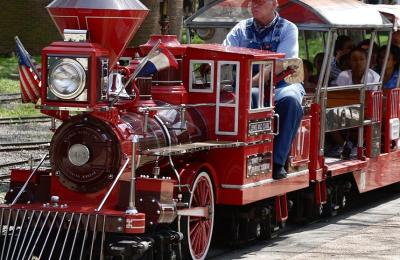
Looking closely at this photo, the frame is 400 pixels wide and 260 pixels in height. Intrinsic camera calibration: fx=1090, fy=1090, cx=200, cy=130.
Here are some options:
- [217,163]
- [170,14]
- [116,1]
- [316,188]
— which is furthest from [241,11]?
[170,14]

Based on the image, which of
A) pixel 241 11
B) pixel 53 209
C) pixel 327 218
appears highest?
pixel 241 11

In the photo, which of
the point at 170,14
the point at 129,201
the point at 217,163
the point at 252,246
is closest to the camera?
the point at 129,201

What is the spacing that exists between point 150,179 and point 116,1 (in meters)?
1.39

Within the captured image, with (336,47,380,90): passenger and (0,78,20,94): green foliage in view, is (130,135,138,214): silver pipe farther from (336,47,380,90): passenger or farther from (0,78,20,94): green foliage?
(0,78,20,94): green foliage

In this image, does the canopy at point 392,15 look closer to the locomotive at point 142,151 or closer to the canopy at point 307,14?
the canopy at point 307,14

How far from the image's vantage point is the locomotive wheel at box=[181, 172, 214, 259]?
8945 mm

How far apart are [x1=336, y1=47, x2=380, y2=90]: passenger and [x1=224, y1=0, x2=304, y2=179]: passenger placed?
2.33m

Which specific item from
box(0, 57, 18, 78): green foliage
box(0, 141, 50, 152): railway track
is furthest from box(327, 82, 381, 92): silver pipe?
box(0, 57, 18, 78): green foliage

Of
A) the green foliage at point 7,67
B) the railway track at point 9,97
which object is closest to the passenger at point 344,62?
the railway track at point 9,97

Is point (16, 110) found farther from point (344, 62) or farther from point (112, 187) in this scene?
point (112, 187)

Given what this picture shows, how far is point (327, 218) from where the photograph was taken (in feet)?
40.5

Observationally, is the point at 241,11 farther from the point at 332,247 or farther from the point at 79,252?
the point at 79,252

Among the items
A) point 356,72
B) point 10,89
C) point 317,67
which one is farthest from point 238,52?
point 10,89

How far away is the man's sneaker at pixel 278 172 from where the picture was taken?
10.3 metres
